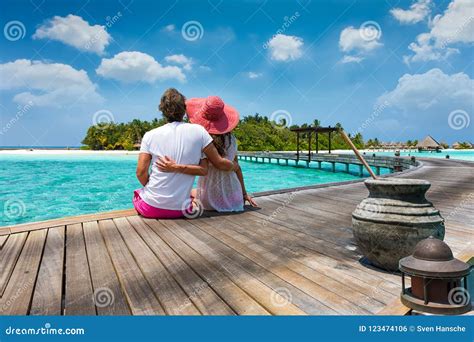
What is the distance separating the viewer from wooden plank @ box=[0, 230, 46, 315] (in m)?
1.85

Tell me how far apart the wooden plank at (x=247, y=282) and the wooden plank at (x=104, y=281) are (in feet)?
2.35

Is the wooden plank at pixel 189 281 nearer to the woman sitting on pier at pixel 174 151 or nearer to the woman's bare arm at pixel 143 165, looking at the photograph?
the woman sitting on pier at pixel 174 151

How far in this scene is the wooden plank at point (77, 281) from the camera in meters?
1.82

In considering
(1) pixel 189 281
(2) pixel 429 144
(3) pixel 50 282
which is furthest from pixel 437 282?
(2) pixel 429 144

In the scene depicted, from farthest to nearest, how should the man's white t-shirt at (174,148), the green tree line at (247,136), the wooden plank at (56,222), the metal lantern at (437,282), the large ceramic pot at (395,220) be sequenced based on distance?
the green tree line at (247,136) < the man's white t-shirt at (174,148) < the wooden plank at (56,222) < the large ceramic pot at (395,220) < the metal lantern at (437,282)

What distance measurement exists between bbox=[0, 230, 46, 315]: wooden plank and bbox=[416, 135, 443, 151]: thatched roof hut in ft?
199

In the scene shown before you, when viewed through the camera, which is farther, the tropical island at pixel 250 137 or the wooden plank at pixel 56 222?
the tropical island at pixel 250 137

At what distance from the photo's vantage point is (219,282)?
84.4 inches

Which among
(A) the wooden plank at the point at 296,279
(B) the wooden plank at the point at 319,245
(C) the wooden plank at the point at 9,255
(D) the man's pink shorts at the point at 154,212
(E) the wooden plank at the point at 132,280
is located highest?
(D) the man's pink shorts at the point at 154,212

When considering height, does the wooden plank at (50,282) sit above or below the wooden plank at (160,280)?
above

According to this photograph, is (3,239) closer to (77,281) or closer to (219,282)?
(77,281)

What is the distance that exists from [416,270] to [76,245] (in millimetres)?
2759

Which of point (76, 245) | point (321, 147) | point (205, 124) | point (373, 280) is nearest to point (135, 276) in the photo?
point (76, 245)

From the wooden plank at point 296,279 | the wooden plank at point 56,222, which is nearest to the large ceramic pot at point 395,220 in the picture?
the wooden plank at point 296,279
